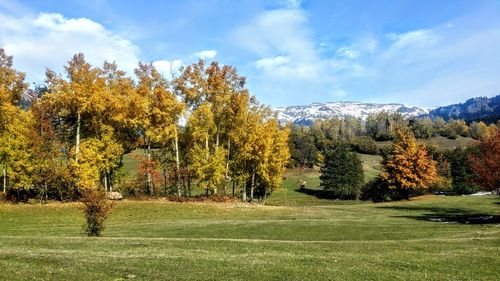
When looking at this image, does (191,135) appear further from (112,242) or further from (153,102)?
(112,242)

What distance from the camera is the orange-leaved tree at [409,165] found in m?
85.4

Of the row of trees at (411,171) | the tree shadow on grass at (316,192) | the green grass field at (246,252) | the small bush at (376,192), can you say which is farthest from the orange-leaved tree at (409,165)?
the tree shadow on grass at (316,192)

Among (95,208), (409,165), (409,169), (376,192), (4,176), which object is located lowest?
(376,192)

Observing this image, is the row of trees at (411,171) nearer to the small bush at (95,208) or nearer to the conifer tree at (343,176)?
the conifer tree at (343,176)

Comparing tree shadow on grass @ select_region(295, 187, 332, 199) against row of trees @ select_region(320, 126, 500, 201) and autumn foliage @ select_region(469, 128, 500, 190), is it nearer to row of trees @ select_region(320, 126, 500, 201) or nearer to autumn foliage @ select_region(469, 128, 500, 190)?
row of trees @ select_region(320, 126, 500, 201)

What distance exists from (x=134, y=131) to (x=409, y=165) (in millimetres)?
53900

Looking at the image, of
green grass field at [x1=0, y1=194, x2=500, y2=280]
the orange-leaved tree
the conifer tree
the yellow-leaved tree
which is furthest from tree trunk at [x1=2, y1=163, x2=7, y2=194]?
the conifer tree

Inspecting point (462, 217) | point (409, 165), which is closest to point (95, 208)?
point (462, 217)

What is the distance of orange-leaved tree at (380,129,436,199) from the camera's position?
85.4 meters

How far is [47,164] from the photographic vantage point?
54.8 meters

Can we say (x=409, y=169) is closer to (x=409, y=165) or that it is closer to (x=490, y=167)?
(x=409, y=165)

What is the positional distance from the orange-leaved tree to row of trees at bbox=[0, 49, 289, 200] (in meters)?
28.4

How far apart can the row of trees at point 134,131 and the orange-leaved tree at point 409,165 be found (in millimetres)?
28358

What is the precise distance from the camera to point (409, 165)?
86625mm
